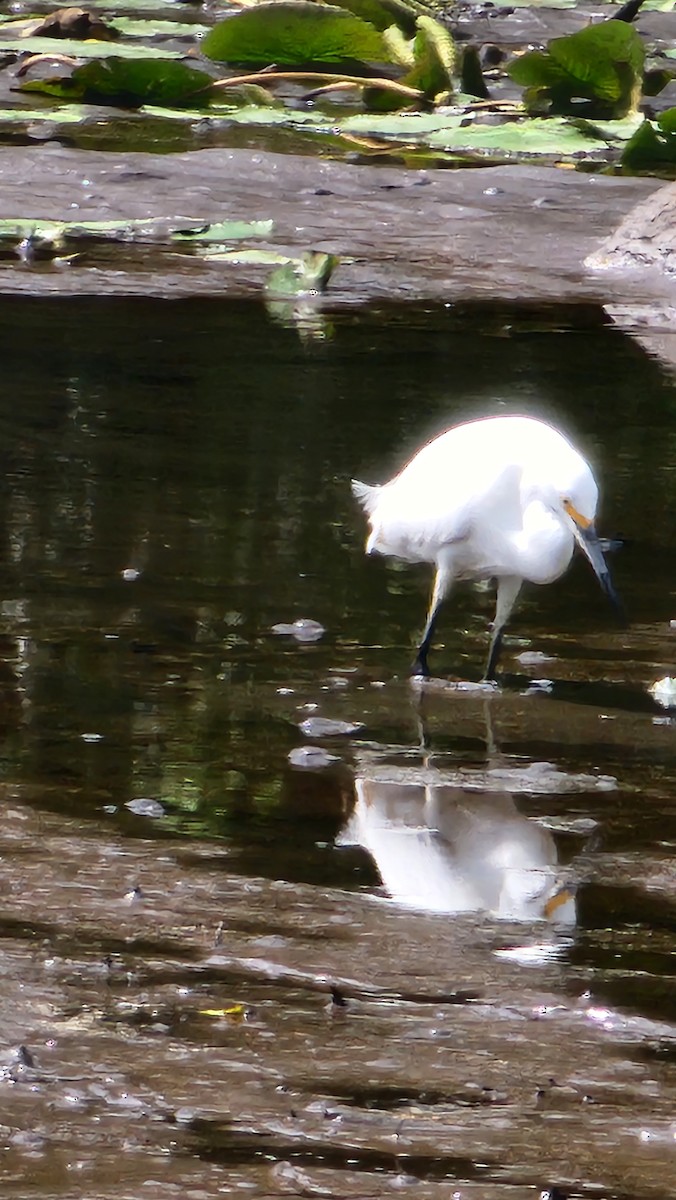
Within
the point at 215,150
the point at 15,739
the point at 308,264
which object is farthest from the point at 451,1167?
the point at 215,150

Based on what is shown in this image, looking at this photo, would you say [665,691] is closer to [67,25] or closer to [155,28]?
[67,25]

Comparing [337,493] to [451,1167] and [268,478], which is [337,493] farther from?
[451,1167]

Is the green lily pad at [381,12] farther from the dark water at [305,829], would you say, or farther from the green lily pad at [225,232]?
the dark water at [305,829]

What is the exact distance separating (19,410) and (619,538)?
97.2 inches

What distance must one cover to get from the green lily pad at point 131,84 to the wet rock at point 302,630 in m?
9.35

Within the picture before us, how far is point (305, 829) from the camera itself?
446 cm

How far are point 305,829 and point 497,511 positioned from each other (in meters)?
1.35

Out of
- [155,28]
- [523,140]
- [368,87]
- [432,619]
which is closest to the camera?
[432,619]

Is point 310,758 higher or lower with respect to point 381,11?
lower

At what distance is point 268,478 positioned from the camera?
7129 mm

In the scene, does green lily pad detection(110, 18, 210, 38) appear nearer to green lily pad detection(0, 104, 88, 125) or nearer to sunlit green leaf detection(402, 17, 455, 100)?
sunlit green leaf detection(402, 17, 455, 100)

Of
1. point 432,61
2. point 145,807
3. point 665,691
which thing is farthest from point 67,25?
point 145,807

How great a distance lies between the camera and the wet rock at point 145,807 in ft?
14.6

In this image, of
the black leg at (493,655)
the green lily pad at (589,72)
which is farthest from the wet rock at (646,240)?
the black leg at (493,655)
